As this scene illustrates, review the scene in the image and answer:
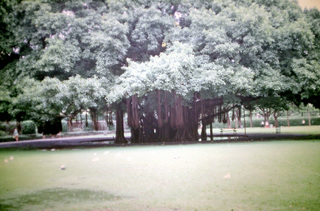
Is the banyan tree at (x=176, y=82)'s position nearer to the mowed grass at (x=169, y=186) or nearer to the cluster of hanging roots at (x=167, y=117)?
the cluster of hanging roots at (x=167, y=117)

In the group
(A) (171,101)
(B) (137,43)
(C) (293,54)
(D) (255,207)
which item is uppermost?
(B) (137,43)

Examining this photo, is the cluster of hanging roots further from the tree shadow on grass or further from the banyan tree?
the tree shadow on grass

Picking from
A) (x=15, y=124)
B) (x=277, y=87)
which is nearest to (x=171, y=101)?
(x=277, y=87)

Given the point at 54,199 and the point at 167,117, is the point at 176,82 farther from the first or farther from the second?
the point at 54,199

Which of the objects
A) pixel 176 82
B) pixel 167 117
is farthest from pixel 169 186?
pixel 167 117

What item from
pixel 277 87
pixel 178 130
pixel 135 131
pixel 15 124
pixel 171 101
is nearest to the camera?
pixel 277 87

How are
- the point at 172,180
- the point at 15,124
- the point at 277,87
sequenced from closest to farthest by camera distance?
the point at 172,180
the point at 277,87
the point at 15,124

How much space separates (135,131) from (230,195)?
12.9 m

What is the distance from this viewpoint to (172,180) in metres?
5.40

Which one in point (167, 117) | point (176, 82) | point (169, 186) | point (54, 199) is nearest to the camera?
point (54, 199)

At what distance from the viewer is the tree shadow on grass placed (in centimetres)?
405

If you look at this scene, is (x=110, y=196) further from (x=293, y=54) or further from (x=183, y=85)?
(x=293, y=54)

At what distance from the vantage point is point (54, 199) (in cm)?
435

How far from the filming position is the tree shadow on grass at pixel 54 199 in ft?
13.3
